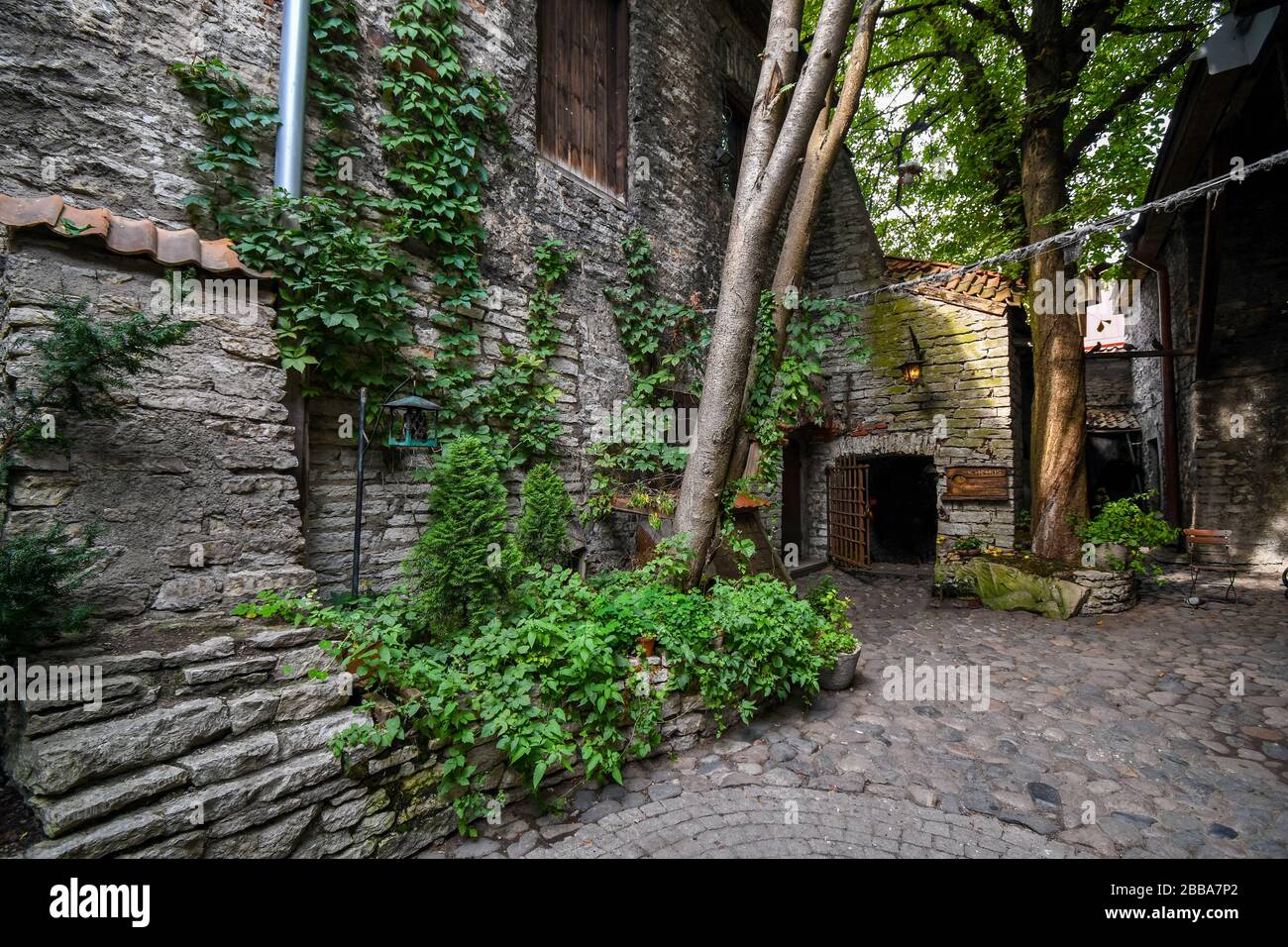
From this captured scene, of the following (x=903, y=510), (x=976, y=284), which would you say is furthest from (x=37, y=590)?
(x=903, y=510)

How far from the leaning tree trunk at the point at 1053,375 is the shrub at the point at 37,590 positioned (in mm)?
8805

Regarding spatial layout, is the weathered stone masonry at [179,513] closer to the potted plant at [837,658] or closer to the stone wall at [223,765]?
the stone wall at [223,765]

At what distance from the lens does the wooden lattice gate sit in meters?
8.79

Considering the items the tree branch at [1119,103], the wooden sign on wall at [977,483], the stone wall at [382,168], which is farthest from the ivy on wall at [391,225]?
the tree branch at [1119,103]

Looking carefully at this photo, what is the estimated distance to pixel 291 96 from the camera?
3.51m

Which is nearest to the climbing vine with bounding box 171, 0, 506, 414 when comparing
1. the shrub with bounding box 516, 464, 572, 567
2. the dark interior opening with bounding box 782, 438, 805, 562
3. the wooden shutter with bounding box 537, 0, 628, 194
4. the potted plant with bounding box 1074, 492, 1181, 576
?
the shrub with bounding box 516, 464, 572, 567

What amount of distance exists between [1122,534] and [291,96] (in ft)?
30.8

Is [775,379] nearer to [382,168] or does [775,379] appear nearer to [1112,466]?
[382,168]

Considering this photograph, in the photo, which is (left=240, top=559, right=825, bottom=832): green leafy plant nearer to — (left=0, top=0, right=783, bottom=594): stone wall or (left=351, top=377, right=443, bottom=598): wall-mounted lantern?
(left=351, top=377, right=443, bottom=598): wall-mounted lantern

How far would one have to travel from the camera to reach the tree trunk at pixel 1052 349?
22.2 ft

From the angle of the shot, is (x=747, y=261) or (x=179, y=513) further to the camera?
(x=747, y=261)

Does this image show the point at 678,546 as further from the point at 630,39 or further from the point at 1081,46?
the point at 1081,46

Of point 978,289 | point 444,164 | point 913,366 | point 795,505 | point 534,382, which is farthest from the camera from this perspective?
point 795,505

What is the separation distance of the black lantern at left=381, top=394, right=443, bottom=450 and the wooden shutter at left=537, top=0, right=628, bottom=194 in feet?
10.6
